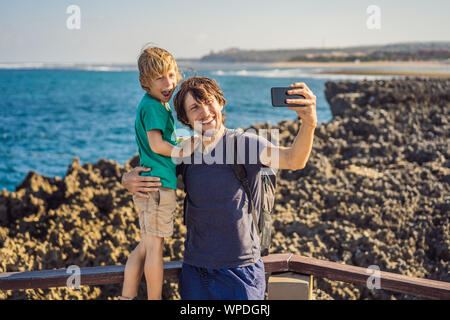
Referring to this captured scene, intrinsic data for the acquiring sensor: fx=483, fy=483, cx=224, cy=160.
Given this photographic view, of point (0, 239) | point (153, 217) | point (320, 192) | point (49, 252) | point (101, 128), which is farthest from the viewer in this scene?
point (101, 128)

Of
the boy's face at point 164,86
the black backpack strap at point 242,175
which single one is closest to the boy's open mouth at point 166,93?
the boy's face at point 164,86

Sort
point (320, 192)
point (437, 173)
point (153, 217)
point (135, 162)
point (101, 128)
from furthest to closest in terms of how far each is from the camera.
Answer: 1. point (101, 128)
2. point (135, 162)
3. point (437, 173)
4. point (320, 192)
5. point (153, 217)

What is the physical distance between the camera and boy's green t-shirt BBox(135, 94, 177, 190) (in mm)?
2541

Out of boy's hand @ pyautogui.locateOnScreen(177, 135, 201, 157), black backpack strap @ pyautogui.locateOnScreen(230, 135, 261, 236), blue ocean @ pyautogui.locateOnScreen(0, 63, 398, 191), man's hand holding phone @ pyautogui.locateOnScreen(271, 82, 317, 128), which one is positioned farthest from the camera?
blue ocean @ pyautogui.locateOnScreen(0, 63, 398, 191)

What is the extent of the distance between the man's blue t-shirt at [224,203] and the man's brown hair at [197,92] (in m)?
0.21

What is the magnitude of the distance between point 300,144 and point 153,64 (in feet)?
2.95

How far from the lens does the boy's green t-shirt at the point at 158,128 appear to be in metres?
2.54

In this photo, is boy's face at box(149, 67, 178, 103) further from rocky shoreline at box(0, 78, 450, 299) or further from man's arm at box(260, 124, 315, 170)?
rocky shoreline at box(0, 78, 450, 299)

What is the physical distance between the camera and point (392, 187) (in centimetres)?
708

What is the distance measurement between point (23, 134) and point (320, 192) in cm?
3422

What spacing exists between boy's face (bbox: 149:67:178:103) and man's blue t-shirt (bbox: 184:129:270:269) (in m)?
0.41

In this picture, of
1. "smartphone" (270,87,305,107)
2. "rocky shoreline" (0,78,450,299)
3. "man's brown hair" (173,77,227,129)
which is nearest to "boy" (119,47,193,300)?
"man's brown hair" (173,77,227,129)
